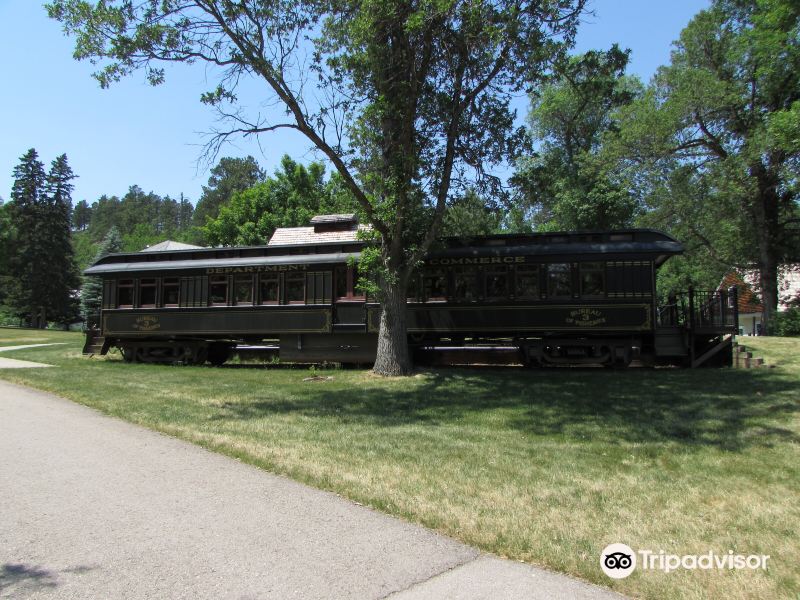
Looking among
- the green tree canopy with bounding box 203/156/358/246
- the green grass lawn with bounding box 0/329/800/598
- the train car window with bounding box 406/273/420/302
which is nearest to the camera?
the green grass lawn with bounding box 0/329/800/598

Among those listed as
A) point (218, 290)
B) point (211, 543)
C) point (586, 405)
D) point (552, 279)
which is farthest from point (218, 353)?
point (211, 543)

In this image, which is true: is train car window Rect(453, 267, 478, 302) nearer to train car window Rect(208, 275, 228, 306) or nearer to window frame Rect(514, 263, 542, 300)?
window frame Rect(514, 263, 542, 300)

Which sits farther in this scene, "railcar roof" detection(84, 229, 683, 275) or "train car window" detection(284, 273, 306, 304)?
"train car window" detection(284, 273, 306, 304)

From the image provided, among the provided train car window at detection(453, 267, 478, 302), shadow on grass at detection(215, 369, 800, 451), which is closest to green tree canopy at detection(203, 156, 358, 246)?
train car window at detection(453, 267, 478, 302)

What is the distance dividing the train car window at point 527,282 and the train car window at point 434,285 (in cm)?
218

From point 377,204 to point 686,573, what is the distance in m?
11.3

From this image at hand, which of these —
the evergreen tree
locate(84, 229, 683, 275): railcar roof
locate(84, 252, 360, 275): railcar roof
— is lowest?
locate(84, 252, 360, 275): railcar roof

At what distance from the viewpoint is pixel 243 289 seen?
18.9m

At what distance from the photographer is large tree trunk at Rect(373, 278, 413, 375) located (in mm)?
14625

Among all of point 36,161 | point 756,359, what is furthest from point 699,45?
point 36,161

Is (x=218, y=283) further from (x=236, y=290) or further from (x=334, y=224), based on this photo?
(x=334, y=224)

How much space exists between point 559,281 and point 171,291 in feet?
42.5

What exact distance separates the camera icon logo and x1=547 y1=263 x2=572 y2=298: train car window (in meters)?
12.3

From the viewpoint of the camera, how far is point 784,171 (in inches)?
1022
